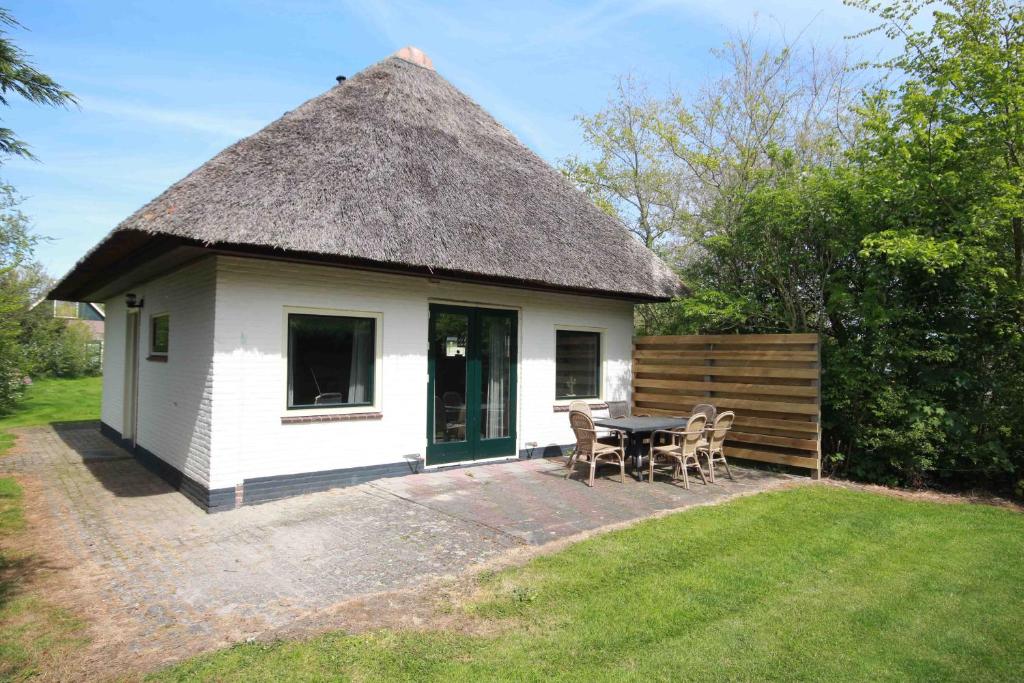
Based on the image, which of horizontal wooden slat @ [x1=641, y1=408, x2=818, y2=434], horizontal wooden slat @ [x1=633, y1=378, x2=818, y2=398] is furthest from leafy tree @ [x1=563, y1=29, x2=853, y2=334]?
horizontal wooden slat @ [x1=641, y1=408, x2=818, y2=434]

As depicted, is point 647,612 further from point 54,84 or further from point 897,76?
point 897,76

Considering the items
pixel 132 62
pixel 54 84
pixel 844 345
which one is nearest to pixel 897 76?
pixel 844 345

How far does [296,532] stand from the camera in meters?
5.66

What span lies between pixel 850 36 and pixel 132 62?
10588 millimetres

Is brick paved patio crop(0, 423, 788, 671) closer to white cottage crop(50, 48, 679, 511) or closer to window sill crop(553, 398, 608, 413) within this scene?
white cottage crop(50, 48, 679, 511)

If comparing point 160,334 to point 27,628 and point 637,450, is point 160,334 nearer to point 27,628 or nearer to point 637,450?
point 27,628

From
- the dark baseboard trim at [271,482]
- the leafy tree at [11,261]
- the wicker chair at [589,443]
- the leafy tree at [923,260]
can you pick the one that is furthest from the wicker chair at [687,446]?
the leafy tree at [11,261]

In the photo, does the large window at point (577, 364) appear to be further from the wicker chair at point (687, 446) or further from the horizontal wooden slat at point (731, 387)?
the wicker chair at point (687, 446)

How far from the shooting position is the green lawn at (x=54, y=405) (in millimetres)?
15041

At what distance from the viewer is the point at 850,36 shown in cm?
893

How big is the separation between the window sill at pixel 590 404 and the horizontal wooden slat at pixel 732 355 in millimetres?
1180

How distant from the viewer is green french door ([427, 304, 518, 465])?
27.7 ft

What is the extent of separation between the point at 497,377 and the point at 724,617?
5.63 m

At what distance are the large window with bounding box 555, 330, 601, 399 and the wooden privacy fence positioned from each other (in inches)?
36.5
